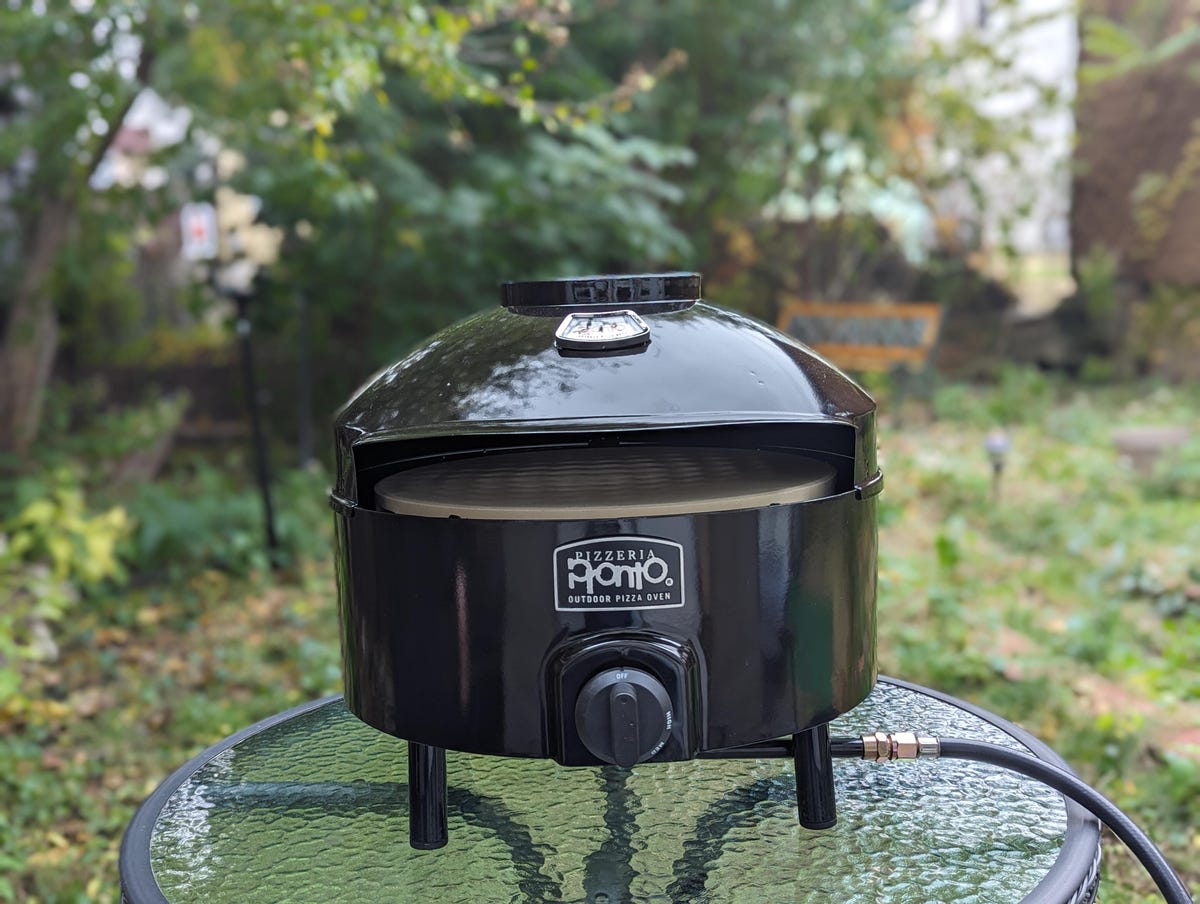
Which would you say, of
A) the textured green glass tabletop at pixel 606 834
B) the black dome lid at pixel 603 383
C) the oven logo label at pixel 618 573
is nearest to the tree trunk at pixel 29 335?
the textured green glass tabletop at pixel 606 834

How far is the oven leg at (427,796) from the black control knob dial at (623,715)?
0.26 metres

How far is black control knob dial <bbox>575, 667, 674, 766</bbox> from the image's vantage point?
1.13 m

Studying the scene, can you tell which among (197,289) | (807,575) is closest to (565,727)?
(807,575)

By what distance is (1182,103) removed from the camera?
867cm

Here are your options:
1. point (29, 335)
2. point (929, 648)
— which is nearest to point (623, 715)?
point (929, 648)

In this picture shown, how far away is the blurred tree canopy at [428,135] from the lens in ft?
12.1

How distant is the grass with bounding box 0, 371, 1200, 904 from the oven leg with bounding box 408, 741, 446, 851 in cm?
139

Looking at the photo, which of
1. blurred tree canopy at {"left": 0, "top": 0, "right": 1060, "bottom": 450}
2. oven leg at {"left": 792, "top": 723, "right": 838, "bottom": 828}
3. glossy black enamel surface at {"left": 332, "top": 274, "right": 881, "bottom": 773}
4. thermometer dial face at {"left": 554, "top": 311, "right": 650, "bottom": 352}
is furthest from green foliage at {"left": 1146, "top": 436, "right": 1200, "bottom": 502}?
thermometer dial face at {"left": 554, "top": 311, "right": 650, "bottom": 352}

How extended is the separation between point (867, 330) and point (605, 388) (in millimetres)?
6997

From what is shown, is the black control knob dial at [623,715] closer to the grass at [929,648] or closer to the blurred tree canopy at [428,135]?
the grass at [929,648]

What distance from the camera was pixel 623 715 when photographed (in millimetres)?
1127

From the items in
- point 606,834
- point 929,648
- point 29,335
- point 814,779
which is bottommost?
point 929,648

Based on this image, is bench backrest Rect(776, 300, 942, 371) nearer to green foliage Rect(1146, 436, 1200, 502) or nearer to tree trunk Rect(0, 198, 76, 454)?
green foliage Rect(1146, 436, 1200, 502)

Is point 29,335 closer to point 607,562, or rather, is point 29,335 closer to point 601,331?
point 601,331
